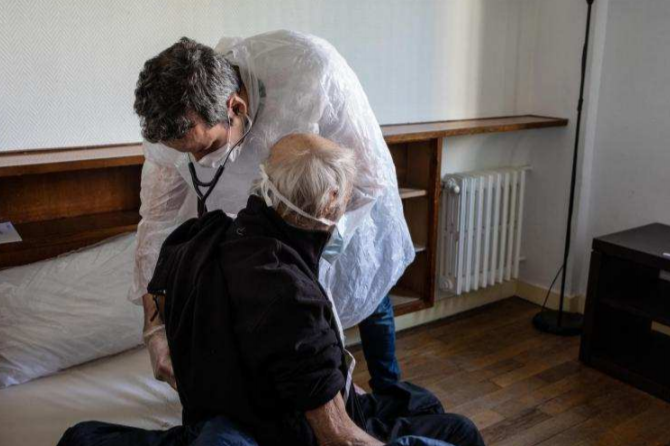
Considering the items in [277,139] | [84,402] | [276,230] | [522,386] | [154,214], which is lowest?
[522,386]

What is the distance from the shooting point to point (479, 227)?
114 inches

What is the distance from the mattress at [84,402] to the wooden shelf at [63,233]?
1.26 ft

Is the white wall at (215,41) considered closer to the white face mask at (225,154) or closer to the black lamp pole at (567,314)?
the black lamp pole at (567,314)

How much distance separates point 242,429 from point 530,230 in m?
2.46

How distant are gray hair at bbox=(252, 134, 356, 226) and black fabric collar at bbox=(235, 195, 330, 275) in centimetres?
2

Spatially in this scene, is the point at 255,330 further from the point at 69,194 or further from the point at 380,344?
the point at 69,194

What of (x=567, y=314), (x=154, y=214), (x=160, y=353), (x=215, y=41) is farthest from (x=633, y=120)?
(x=160, y=353)

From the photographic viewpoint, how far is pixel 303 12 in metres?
2.41

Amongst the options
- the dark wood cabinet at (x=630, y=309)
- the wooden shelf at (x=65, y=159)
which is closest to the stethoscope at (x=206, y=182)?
the wooden shelf at (x=65, y=159)

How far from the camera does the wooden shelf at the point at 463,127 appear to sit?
8.12ft

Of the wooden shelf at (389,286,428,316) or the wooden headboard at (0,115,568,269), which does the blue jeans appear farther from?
the wooden headboard at (0,115,568,269)

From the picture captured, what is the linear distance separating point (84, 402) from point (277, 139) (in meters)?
0.87

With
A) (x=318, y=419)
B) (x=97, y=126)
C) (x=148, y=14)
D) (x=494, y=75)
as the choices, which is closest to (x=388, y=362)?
(x=318, y=419)

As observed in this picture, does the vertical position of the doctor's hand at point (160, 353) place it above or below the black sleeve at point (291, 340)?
below
